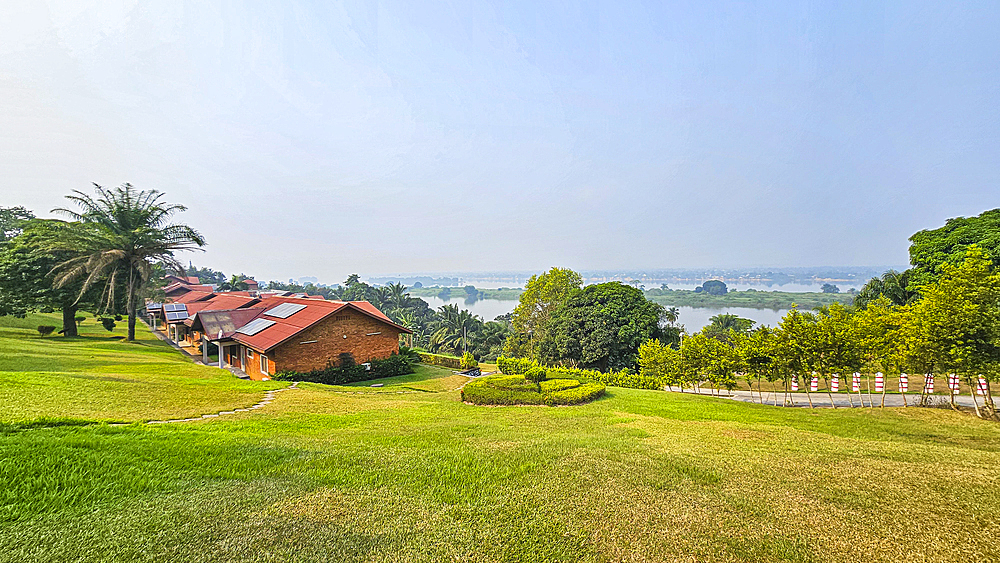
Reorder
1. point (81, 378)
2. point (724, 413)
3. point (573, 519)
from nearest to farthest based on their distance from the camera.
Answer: point (573, 519) < point (81, 378) < point (724, 413)

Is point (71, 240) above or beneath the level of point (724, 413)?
above

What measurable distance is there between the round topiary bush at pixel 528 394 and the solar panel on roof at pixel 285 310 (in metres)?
12.6

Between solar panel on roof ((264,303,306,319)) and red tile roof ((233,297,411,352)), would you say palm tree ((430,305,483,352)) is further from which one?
red tile roof ((233,297,411,352))

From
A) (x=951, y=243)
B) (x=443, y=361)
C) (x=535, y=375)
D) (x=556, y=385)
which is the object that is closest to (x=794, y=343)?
(x=556, y=385)

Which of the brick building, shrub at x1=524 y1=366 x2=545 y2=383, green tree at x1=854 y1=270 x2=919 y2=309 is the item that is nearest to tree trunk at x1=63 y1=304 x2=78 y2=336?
the brick building

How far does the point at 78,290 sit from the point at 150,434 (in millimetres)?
21319

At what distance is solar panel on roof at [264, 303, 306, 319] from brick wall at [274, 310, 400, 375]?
316 cm

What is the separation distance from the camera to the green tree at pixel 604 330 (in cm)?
3089

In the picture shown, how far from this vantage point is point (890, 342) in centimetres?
1270

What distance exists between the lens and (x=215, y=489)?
4.50 metres

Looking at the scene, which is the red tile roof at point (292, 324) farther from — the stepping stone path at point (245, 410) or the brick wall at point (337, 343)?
the stepping stone path at point (245, 410)

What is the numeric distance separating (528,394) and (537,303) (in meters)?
24.1

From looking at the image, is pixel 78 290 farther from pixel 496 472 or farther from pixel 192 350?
pixel 496 472

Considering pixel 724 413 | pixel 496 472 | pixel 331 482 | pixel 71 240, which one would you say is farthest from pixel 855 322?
pixel 71 240
